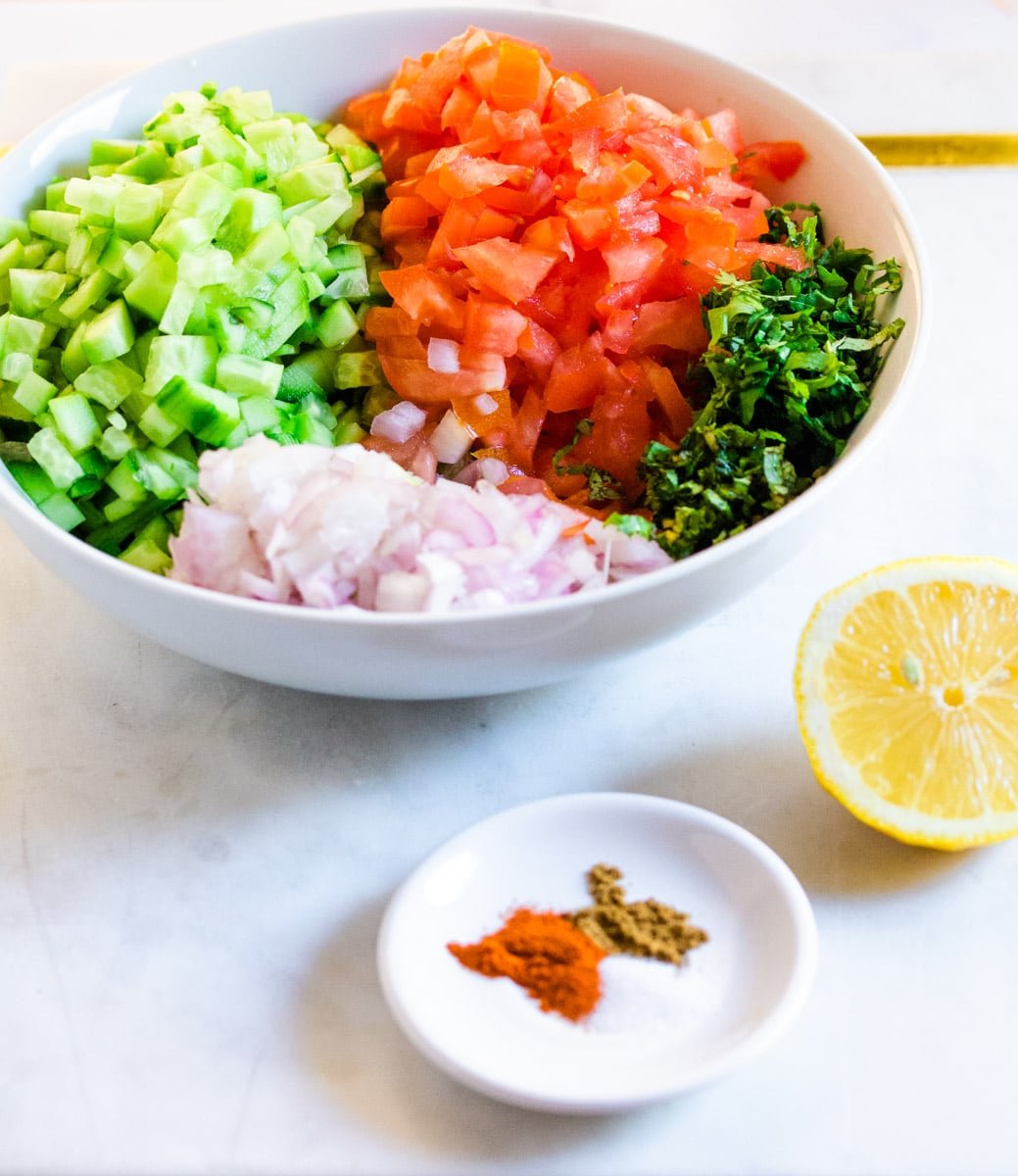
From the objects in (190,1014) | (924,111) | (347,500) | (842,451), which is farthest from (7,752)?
(924,111)

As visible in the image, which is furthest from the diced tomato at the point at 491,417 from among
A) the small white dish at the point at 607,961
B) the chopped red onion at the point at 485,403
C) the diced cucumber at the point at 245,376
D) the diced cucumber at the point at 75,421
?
the small white dish at the point at 607,961

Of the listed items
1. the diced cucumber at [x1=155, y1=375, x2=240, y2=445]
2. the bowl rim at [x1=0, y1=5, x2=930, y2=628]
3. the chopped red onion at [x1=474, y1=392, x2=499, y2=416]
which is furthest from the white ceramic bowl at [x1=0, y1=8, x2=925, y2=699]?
the chopped red onion at [x1=474, y1=392, x2=499, y2=416]

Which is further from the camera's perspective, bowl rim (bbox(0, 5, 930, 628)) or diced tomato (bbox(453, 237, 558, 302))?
diced tomato (bbox(453, 237, 558, 302))

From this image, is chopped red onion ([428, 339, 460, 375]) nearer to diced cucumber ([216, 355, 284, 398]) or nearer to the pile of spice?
diced cucumber ([216, 355, 284, 398])

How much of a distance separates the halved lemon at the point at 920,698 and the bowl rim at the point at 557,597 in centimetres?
16

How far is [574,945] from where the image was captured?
4.79 ft

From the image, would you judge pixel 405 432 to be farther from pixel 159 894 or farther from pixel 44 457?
pixel 159 894

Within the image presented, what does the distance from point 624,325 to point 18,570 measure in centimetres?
103

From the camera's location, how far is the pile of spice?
1431 mm

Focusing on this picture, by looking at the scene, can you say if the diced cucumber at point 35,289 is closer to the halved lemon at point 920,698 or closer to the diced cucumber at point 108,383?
the diced cucumber at point 108,383

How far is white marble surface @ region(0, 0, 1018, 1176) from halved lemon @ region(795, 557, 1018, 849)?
124mm

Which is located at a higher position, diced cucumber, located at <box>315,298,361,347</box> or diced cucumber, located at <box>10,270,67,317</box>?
diced cucumber, located at <box>10,270,67,317</box>

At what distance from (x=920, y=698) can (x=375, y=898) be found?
28.3 inches

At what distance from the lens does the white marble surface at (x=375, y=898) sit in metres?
1.40
